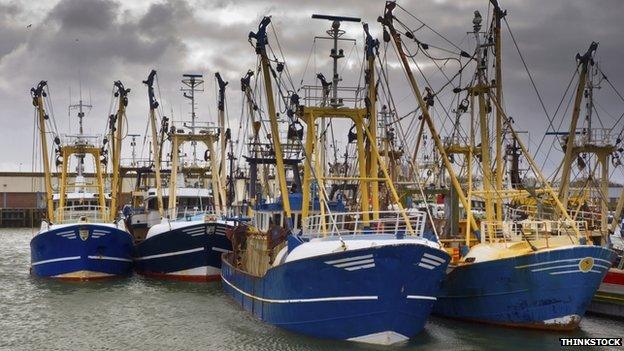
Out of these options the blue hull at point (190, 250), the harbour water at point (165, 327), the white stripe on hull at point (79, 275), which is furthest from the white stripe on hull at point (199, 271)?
the white stripe on hull at point (79, 275)

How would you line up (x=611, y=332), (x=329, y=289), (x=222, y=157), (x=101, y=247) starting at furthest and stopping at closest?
(x=222, y=157), (x=101, y=247), (x=611, y=332), (x=329, y=289)

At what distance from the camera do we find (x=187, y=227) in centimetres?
3331

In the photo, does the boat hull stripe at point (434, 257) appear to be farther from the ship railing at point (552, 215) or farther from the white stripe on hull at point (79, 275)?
the white stripe on hull at point (79, 275)

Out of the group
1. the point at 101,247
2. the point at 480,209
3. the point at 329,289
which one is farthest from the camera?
the point at 480,209

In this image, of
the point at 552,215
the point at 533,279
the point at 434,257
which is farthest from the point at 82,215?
the point at 533,279

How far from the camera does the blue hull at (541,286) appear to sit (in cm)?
2100

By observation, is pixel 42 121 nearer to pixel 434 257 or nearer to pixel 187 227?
pixel 187 227

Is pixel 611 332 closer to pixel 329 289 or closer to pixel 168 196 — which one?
pixel 329 289

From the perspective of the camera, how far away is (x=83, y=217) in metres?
34.8

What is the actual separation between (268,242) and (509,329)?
8015mm

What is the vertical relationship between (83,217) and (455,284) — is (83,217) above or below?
above

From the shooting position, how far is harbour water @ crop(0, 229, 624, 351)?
2059cm

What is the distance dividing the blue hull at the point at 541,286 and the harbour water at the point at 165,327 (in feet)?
1.43

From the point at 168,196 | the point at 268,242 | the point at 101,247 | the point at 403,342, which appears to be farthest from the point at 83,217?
the point at 403,342
